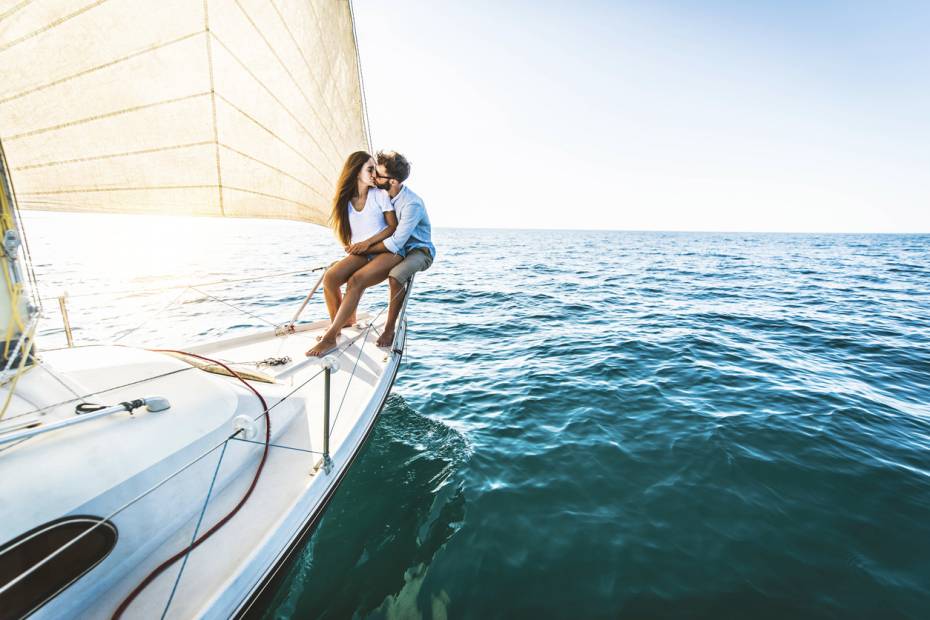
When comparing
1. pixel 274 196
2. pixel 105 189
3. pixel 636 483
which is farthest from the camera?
pixel 274 196

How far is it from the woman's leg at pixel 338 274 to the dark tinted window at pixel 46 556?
256cm

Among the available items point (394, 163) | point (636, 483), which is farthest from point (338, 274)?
point (636, 483)

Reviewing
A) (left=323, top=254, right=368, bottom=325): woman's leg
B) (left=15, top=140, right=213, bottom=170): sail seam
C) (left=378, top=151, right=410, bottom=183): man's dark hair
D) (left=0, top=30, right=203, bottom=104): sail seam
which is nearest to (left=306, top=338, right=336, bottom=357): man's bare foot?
(left=323, top=254, right=368, bottom=325): woman's leg

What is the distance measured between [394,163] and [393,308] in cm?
148

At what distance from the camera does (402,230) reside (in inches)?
147

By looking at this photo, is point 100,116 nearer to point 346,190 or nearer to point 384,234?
point 346,190

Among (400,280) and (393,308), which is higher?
(400,280)

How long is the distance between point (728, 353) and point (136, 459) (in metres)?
7.65

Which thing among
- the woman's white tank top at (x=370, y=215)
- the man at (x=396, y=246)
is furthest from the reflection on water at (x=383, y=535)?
the woman's white tank top at (x=370, y=215)

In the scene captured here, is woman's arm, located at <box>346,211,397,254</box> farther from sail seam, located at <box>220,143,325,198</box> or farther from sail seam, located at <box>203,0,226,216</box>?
sail seam, located at <box>203,0,226,216</box>

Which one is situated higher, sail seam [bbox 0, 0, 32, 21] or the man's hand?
sail seam [bbox 0, 0, 32, 21]

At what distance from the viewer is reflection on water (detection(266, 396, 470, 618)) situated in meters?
2.34

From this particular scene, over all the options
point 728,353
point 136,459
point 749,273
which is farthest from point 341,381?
point 749,273

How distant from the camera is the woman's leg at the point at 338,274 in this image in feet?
12.8
